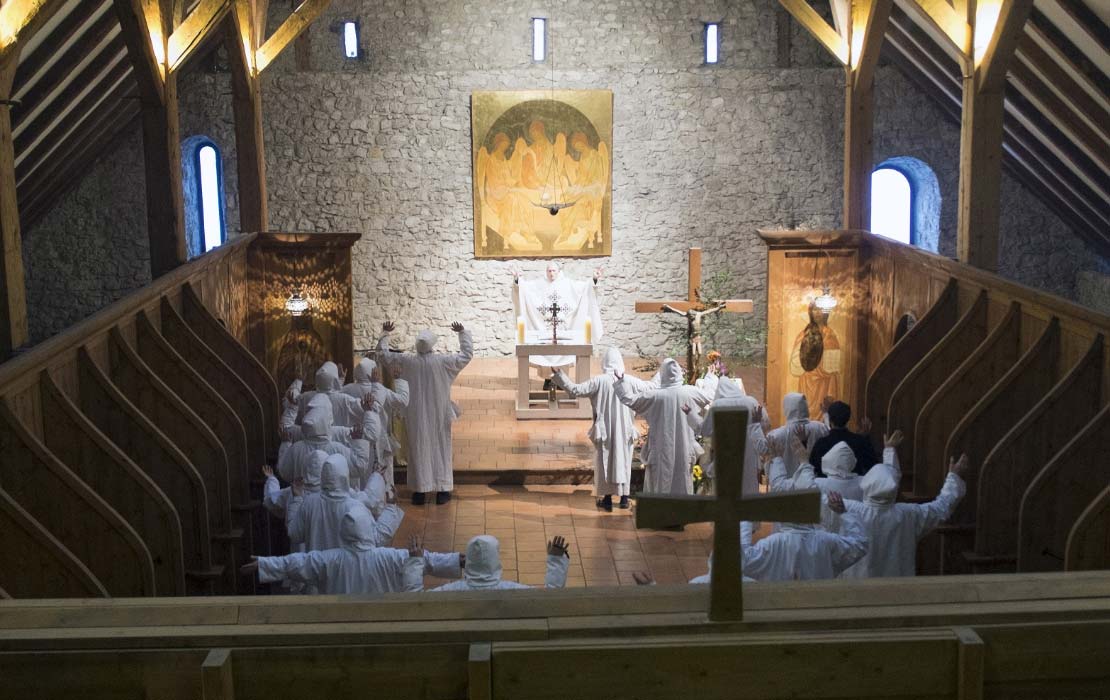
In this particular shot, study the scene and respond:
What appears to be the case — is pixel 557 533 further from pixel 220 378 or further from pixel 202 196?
pixel 202 196

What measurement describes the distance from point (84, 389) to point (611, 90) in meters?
10.3

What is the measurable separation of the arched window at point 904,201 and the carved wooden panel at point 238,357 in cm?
966

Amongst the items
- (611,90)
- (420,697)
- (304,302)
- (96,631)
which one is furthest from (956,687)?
(611,90)

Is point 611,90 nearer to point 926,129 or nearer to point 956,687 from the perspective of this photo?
point 926,129

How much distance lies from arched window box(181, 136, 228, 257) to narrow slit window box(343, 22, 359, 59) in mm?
2179

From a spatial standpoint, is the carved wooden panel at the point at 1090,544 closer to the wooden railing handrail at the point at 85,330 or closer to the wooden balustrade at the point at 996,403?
the wooden balustrade at the point at 996,403

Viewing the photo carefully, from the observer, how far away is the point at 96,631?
3.22 metres

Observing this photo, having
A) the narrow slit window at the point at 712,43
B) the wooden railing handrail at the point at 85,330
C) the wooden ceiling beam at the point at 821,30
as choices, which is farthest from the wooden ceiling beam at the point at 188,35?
the narrow slit window at the point at 712,43

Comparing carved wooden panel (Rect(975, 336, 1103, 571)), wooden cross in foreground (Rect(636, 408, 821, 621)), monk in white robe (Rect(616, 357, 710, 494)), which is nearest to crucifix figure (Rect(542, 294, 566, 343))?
monk in white robe (Rect(616, 357, 710, 494))

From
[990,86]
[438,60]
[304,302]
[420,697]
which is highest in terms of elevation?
[438,60]

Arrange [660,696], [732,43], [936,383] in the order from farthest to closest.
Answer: [732,43] → [936,383] → [660,696]

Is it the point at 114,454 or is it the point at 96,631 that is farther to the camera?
the point at 114,454

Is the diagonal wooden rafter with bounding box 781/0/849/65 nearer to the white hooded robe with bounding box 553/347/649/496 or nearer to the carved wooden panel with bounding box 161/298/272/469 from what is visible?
the white hooded robe with bounding box 553/347/649/496

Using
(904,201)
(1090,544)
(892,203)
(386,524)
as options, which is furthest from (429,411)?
(904,201)
